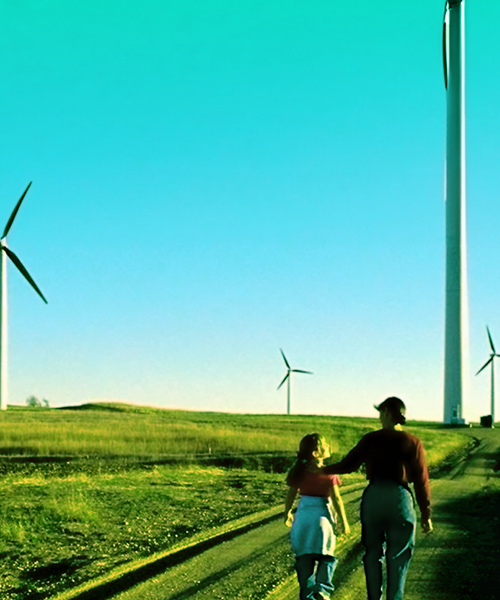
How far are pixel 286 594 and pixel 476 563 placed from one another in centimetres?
405

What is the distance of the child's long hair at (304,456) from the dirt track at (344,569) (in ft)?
8.89

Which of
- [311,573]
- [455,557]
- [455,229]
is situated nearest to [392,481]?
[311,573]

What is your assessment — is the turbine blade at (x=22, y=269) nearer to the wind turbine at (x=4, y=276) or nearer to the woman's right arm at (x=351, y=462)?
the wind turbine at (x=4, y=276)

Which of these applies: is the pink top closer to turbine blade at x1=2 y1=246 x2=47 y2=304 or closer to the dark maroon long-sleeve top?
the dark maroon long-sleeve top

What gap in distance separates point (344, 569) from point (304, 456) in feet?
16.2

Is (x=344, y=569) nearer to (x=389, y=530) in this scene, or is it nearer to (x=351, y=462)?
(x=389, y=530)

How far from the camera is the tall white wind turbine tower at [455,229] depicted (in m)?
90.3

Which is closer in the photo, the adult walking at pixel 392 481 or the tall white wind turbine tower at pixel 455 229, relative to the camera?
the adult walking at pixel 392 481

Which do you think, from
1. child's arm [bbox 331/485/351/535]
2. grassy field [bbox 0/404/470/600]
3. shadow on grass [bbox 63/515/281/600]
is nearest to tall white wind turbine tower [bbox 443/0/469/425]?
grassy field [bbox 0/404/470/600]

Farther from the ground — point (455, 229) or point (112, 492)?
point (455, 229)

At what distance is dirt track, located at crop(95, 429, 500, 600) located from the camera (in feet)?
39.9

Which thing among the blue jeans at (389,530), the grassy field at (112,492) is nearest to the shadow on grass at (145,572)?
the grassy field at (112,492)

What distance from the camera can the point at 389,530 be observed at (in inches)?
375

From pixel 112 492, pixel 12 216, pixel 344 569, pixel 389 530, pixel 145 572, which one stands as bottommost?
pixel 112 492
